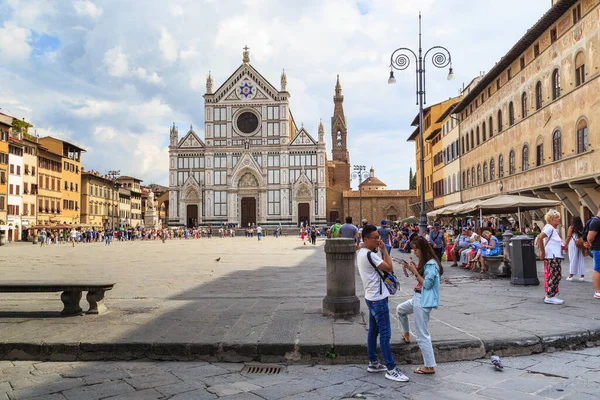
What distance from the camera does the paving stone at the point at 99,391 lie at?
4.47 meters

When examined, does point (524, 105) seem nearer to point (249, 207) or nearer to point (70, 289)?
point (70, 289)

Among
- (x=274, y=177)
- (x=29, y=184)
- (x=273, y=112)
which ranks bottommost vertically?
(x=29, y=184)

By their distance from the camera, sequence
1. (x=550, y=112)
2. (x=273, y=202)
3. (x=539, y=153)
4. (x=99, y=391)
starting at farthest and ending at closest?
(x=273, y=202) → (x=539, y=153) → (x=550, y=112) → (x=99, y=391)

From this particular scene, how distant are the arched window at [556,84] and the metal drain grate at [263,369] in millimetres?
19270

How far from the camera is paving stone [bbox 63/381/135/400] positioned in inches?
176

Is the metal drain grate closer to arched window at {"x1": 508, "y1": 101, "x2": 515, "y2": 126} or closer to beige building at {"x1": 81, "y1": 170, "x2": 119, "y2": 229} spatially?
arched window at {"x1": 508, "y1": 101, "x2": 515, "y2": 126}

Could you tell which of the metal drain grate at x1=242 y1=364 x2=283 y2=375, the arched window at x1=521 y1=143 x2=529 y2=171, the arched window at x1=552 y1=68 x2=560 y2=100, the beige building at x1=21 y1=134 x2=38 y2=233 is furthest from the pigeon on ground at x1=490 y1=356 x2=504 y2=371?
the beige building at x1=21 y1=134 x2=38 y2=233

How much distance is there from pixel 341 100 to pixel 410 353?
8392cm

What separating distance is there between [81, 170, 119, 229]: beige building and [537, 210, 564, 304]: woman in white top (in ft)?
198

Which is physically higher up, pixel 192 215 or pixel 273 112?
pixel 273 112

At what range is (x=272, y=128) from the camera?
64.2 meters

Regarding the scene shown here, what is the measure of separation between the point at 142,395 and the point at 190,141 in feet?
204

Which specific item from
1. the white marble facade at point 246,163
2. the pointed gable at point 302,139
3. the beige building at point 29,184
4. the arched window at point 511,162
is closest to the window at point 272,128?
the white marble facade at point 246,163

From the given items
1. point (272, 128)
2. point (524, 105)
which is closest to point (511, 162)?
point (524, 105)
